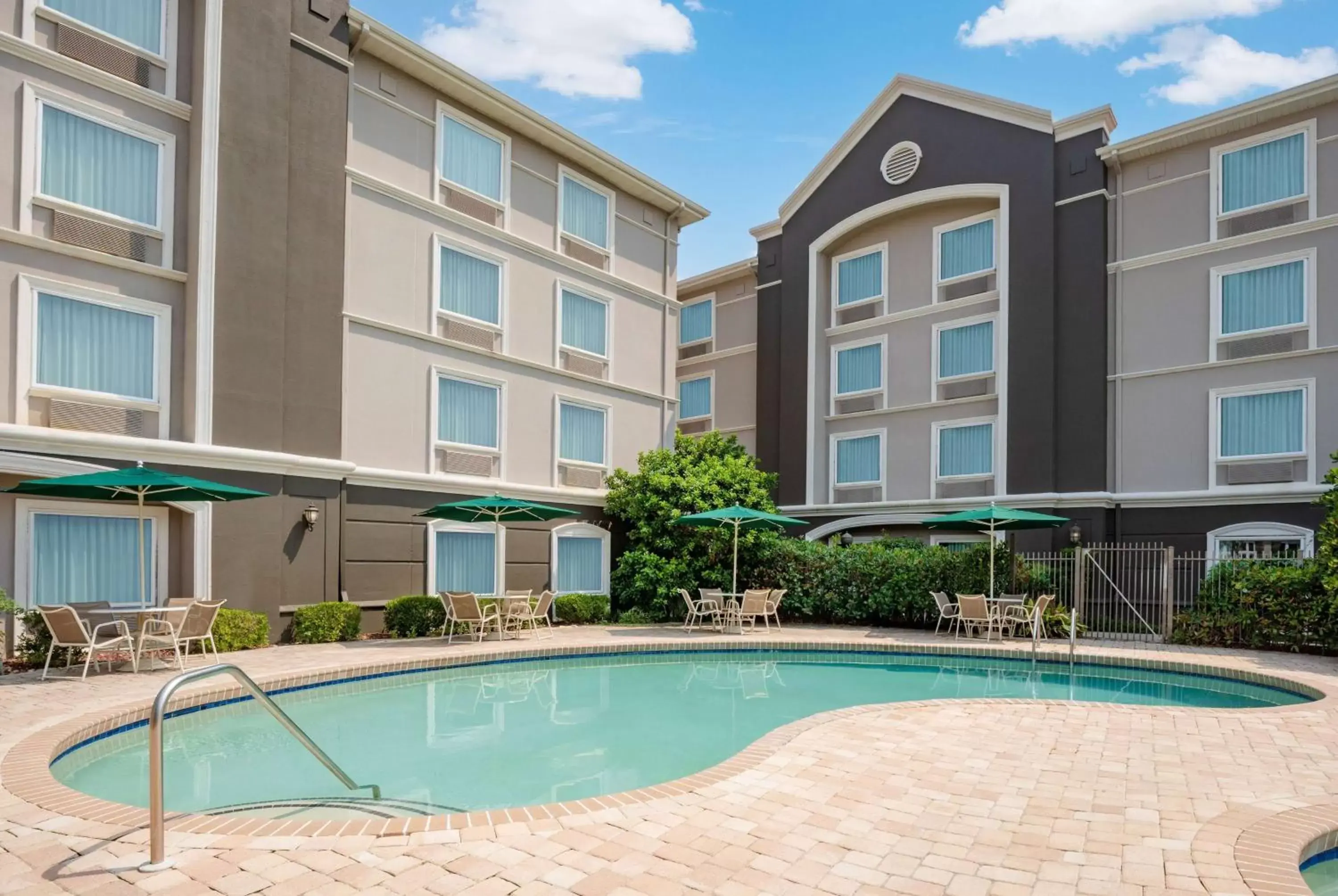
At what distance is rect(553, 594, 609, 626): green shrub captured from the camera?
1834 centimetres

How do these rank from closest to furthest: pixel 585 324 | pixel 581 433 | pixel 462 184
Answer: pixel 462 184, pixel 581 433, pixel 585 324

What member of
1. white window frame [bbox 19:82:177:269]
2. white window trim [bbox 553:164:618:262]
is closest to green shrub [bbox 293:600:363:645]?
white window frame [bbox 19:82:177:269]

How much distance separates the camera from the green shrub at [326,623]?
555 inches

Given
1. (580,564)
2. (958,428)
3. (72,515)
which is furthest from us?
(958,428)

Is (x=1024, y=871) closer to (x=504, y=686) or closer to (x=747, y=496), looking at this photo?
(x=504, y=686)

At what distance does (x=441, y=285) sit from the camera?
57.1 feet

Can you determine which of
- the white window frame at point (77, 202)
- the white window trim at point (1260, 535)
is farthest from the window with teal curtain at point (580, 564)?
the white window trim at point (1260, 535)

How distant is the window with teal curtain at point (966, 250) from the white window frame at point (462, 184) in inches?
451

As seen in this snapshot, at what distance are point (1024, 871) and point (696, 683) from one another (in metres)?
7.74

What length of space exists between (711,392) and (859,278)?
249 inches

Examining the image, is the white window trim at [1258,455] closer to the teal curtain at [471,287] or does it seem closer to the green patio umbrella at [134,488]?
the teal curtain at [471,287]

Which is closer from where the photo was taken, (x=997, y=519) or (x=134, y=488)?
(x=134, y=488)

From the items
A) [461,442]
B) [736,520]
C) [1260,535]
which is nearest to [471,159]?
[461,442]

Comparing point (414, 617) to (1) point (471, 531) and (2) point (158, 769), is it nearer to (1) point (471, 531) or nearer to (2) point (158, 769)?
(1) point (471, 531)
